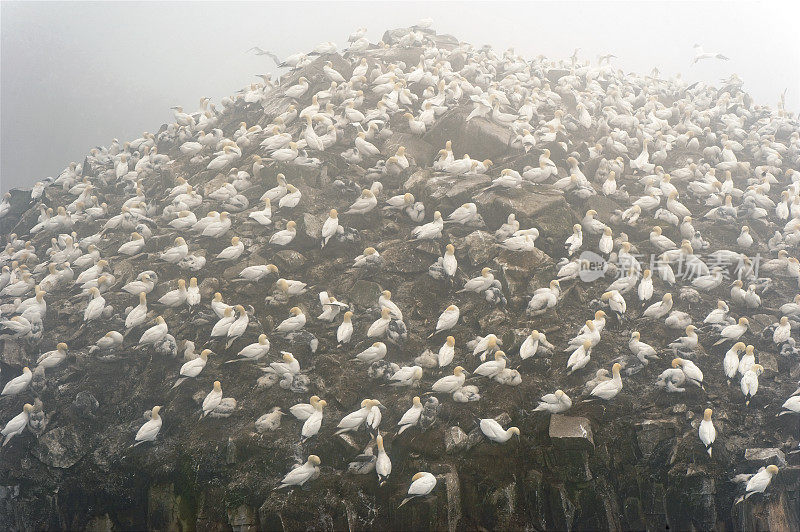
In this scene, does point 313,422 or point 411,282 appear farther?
point 411,282

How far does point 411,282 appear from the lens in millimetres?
18828

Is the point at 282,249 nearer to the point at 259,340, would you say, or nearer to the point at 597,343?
the point at 259,340

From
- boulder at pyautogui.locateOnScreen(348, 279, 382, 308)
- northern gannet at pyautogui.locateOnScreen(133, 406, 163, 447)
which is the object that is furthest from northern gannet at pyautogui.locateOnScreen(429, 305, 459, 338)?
northern gannet at pyautogui.locateOnScreen(133, 406, 163, 447)

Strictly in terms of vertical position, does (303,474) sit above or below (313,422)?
below

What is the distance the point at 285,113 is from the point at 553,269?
14892 mm

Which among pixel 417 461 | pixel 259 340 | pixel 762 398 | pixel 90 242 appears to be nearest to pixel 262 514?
pixel 417 461

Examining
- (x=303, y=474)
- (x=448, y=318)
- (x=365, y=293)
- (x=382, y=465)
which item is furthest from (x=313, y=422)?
(x=365, y=293)

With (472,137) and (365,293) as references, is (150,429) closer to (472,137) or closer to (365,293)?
(365,293)

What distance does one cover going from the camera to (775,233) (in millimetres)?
21266

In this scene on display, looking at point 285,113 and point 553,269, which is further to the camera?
point 285,113

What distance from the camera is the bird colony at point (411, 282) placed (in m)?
14.6

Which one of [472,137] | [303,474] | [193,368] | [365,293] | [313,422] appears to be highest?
[472,137]

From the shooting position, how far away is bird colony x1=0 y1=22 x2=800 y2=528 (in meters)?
14.6

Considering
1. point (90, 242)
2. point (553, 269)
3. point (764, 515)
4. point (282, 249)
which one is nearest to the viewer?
point (764, 515)
